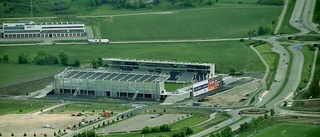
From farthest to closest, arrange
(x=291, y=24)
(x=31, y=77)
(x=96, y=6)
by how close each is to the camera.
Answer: (x=96, y=6)
(x=291, y=24)
(x=31, y=77)

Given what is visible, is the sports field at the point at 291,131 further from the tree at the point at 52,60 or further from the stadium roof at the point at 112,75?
the tree at the point at 52,60

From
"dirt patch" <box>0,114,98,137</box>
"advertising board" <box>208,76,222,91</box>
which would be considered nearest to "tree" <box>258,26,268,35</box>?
"advertising board" <box>208,76,222,91</box>

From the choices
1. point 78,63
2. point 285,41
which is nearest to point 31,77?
point 78,63

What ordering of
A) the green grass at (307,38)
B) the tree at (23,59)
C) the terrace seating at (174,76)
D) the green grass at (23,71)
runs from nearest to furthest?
the terrace seating at (174,76)
the green grass at (23,71)
the tree at (23,59)
the green grass at (307,38)

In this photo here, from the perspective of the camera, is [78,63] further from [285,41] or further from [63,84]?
[285,41]

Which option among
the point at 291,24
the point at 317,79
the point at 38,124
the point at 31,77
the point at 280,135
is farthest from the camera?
the point at 291,24

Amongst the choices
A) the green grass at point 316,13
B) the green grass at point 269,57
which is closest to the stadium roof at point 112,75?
the green grass at point 269,57

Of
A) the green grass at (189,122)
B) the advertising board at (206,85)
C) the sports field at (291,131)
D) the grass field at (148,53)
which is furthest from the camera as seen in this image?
the grass field at (148,53)

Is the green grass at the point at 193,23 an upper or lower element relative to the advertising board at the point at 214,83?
upper
